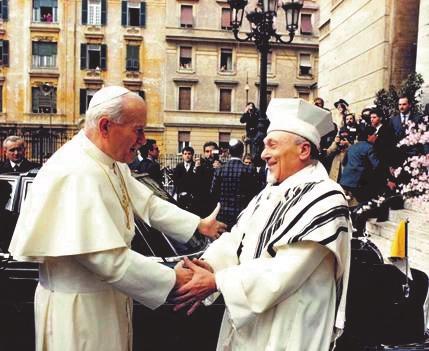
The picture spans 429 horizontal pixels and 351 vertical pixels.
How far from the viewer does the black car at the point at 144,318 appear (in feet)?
14.8

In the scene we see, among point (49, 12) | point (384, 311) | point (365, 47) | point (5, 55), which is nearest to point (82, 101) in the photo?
point (5, 55)

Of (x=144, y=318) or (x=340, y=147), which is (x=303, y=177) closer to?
(x=144, y=318)

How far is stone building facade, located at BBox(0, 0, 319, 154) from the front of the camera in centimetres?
4628

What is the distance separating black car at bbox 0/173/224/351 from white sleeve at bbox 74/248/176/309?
160cm

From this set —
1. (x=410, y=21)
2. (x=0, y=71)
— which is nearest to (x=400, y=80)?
(x=410, y=21)

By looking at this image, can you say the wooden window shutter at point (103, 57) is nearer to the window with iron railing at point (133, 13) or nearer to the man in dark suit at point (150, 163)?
the window with iron railing at point (133, 13)

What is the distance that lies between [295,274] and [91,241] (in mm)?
968

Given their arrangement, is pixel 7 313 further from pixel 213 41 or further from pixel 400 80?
pixel 213 41

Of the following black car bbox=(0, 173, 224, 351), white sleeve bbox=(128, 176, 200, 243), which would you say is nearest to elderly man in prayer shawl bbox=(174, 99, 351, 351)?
white sleeve bbox=(128, 176, 200, 243)

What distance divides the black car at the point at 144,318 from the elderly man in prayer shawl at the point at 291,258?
1.54 meters

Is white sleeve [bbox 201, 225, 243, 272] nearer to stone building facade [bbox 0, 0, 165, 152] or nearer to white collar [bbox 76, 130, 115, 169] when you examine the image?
white collar [bbox 76, 130, 115, 169]

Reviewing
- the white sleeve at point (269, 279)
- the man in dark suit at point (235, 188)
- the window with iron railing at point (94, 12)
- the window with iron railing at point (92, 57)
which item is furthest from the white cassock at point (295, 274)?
the window with iron railing at point (94, 12)

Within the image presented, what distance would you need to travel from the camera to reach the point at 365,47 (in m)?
15.2

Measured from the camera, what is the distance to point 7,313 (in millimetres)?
4547
